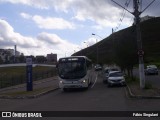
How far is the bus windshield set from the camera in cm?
3641

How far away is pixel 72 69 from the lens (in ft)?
120

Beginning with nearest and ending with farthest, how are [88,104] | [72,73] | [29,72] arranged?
[88,104] < [72,73] < [29,72]

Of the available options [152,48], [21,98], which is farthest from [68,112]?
[152,48]

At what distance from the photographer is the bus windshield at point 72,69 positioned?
3641 cm

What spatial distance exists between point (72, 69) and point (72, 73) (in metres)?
0.38

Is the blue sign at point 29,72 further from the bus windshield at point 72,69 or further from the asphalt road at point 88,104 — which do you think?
the asphalt road at point 88,104

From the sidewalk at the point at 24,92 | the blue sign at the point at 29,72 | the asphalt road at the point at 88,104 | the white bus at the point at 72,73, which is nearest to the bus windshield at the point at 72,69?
the white bus at the point at 72,73

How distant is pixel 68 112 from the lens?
1856 cm

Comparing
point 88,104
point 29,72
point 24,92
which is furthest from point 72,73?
point 88,104

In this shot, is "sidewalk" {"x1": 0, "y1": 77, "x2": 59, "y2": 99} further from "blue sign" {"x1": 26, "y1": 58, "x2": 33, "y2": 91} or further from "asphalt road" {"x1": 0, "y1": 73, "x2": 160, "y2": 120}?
"asphalt road" {"x1": 0, "y1": 73, "x2": 160, "y2": 120}

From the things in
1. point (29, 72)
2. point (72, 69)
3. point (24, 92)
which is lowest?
point (24, 92)

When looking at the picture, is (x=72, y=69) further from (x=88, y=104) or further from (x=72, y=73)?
(x=88, y=104)

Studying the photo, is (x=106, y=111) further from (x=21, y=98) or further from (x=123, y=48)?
(x=123, y=48)

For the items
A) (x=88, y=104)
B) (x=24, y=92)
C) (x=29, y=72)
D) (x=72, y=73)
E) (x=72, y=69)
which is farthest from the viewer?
(x=29, y=72)
